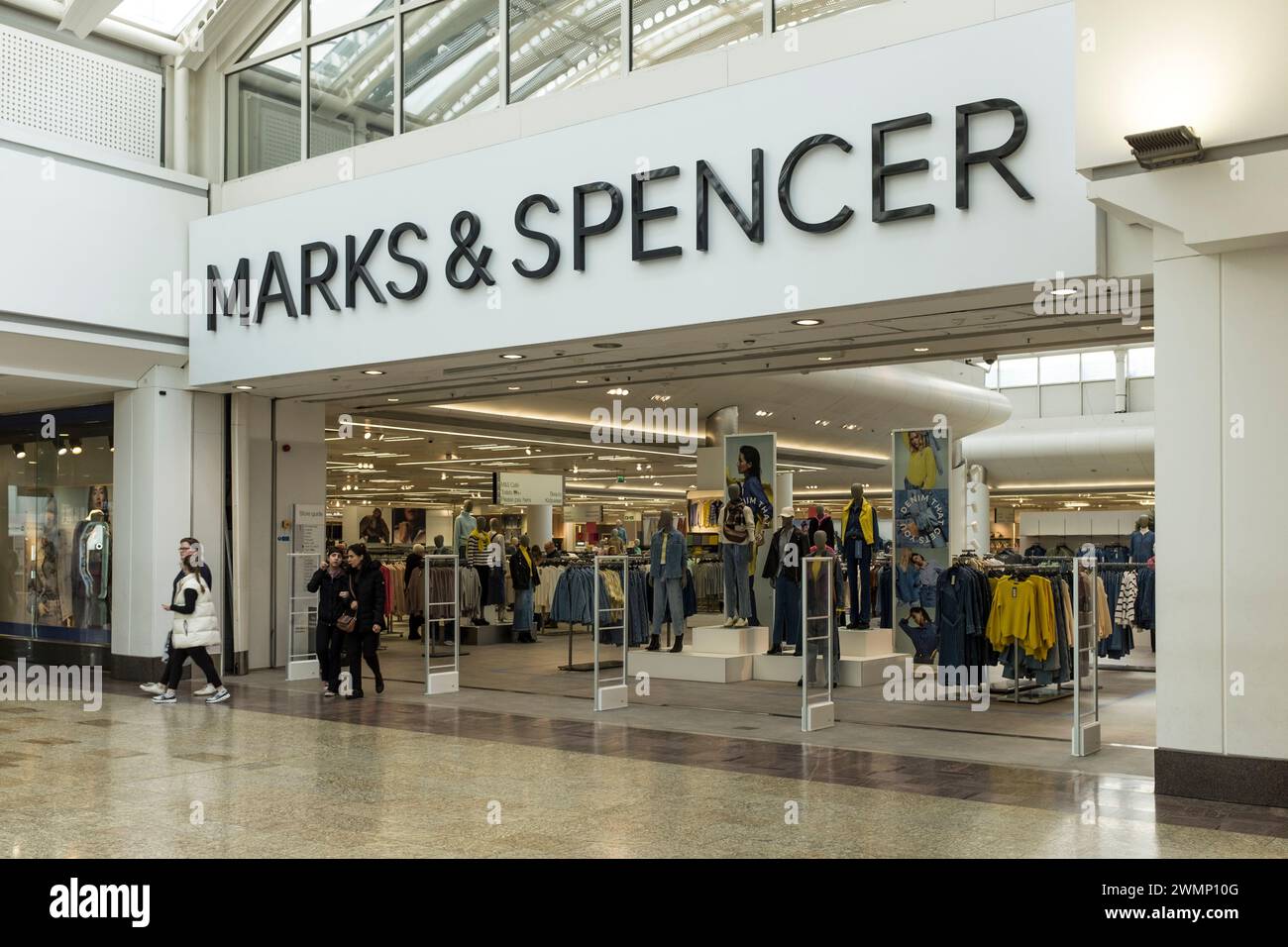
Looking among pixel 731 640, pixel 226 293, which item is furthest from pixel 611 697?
pixel 226 293

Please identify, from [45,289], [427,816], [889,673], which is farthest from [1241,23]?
[45,289]

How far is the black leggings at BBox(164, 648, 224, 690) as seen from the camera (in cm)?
1081

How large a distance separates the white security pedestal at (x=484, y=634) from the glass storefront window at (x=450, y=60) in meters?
8.65

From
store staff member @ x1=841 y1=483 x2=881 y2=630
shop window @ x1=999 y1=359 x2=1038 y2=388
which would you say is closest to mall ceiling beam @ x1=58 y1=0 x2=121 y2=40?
store staff member @ x1=841 y1=483 x2=881 y2=630

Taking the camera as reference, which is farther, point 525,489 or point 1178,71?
point 525,489

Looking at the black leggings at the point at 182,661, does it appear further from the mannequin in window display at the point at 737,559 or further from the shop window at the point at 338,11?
the shop window at the point at 338,11

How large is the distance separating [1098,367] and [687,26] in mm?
30659

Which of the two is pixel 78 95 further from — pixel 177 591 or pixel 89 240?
pixel 177 591

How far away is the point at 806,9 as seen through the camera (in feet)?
28.8

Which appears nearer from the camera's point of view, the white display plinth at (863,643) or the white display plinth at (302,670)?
the white display plinth at (302,670)

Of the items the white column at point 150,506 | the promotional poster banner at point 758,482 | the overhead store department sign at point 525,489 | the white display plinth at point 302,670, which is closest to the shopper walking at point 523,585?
the overhead store department sign at point 525,489

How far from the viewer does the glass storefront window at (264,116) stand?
12.3 metres

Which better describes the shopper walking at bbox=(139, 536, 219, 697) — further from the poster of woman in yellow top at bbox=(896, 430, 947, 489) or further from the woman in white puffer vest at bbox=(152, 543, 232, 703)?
→ the poster of woman in yellow top at bbox=(896, 430, 947, 489)

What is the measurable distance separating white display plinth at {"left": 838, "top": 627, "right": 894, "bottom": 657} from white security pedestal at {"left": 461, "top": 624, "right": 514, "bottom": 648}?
6.45 metres
